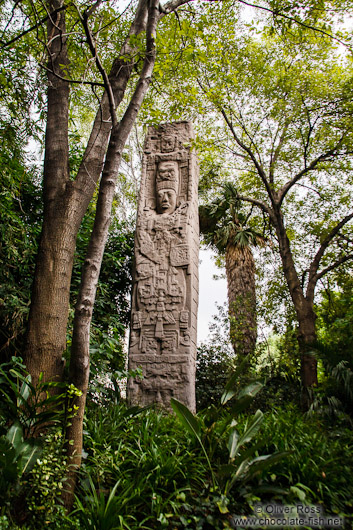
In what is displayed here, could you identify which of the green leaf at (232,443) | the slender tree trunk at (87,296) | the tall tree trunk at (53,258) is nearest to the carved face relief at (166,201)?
the tall tree trunk at (53,258)

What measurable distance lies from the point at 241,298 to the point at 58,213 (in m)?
6.79

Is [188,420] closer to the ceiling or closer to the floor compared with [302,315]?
closer to the floor

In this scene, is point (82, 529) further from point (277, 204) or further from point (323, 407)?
point (277, 204)

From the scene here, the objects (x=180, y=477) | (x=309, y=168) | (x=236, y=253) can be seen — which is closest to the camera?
(x=180, y=477)

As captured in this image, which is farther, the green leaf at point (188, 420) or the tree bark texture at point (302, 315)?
the tree bark texture at point (302, 315)

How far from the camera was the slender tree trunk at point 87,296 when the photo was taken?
2746 mm

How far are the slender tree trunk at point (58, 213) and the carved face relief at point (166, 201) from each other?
260cm

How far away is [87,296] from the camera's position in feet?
9.71

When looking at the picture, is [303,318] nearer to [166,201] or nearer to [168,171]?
[166,201]

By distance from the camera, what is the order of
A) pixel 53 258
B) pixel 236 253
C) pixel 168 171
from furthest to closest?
pixel 236 253 < pixel 168 171 < pixel 53 258

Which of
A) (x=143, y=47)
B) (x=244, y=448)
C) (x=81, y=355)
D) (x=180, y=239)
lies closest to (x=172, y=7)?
(x=143, y=47)

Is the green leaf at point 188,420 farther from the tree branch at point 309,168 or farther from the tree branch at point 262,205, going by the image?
the tree branch at point 262,205

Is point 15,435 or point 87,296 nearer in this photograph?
point 15,435

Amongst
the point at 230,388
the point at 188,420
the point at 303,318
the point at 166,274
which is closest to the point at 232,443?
the point at 188,420
